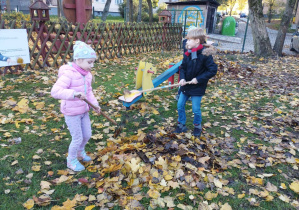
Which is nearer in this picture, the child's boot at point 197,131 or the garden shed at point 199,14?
the child's boot at point 197,131

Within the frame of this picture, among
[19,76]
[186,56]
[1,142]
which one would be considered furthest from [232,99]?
[19,76]

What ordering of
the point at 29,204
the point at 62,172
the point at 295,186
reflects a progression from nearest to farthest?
the point at 29,204 < the point at 295,186 < the point at 62,172

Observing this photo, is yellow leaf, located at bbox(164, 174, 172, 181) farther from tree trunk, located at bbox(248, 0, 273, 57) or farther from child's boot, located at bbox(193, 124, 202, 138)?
tree trunk, located at bbox(248, 0, 273, 57)

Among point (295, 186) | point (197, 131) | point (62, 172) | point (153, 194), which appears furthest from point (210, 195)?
point (62, 172)

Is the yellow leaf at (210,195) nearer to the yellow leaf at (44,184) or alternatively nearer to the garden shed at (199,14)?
the yellow leaf at (44,184)

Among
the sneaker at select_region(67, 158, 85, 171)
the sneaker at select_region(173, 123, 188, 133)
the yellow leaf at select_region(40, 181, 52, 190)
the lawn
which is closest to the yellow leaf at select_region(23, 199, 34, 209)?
the lawn

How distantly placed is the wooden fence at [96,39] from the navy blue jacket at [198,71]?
5.21 metres

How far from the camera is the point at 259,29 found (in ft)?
34.7

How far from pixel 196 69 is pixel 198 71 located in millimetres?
46

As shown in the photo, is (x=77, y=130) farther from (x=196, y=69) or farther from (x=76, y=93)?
(x=196, y=69)

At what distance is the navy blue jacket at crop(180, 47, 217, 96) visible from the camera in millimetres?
3455

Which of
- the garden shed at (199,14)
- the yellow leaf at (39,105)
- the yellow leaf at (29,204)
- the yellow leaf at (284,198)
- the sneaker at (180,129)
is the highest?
the garden shed at (199,14)

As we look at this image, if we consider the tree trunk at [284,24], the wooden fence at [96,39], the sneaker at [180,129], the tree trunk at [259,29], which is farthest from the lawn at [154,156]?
the tree trunk at [284,24]

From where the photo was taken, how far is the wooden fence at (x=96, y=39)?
7176 millimetres
